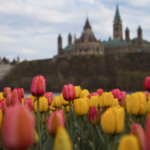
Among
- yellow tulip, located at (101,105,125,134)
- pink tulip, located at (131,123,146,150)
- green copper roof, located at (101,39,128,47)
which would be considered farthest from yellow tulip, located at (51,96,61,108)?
green copper roof, located at (101,39,128,47)

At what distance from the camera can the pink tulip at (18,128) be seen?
741 millimetres

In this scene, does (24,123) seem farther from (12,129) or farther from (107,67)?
(107,67)

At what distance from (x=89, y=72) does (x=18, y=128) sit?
197ft

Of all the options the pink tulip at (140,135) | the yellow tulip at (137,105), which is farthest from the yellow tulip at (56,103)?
the pink tulip at (140,135)

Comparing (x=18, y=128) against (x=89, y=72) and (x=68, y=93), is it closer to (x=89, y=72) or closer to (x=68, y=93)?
(x=68, y=93)

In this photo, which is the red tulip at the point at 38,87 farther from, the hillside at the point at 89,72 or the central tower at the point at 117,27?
the central tower at the point at 117,27

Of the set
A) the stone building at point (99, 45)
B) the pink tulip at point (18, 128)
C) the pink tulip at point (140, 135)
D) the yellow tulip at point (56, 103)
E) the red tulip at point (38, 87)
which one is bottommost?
the yellow tulip at point (56, 103)

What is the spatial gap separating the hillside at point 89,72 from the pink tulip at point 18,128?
50835 millimetres

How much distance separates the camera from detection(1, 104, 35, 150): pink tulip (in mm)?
741

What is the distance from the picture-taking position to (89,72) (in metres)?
60.8

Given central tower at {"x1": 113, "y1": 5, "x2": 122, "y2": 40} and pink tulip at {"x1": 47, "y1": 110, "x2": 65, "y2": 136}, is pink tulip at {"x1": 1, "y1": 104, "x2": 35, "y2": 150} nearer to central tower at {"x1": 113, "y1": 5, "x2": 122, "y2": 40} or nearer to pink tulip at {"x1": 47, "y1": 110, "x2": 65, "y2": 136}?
pink tulip at {"x1": 47, "y1": 110, "x2": 65, "y2": 136}

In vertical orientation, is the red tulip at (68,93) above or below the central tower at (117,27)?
below

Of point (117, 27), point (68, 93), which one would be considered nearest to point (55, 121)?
point (68, 93)

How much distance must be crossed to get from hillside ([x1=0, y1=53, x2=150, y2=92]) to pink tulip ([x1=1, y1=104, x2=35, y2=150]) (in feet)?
167
